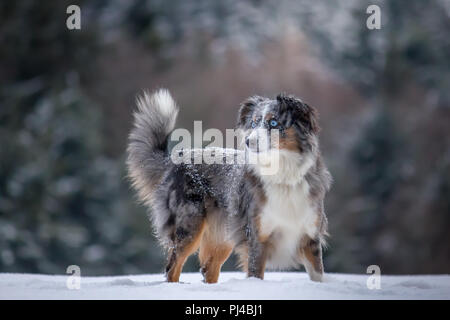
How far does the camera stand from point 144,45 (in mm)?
25516

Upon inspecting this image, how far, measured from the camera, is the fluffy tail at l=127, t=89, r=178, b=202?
6594mm

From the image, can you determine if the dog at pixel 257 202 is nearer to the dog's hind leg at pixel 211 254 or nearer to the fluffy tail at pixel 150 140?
the dog's hind leg at pixel 211 254

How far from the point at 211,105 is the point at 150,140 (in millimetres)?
15887

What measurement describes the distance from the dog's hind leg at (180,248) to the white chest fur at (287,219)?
2.83 ft

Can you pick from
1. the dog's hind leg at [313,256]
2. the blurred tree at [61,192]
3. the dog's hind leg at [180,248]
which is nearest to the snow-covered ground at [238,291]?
the dog's hind leg at [313,256]

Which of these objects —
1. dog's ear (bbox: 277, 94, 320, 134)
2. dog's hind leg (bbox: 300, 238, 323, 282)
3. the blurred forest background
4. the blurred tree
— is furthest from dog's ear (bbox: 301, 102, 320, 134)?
the blurred tree

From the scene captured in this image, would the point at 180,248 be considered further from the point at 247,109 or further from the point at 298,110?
the point at 298,110

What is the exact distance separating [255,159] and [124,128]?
18062mm

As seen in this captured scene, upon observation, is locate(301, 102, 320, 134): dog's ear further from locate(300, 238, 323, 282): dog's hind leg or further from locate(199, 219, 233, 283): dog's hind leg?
locate(199, 219, 233, 283): dog's hind leg

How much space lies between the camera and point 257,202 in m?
5.33

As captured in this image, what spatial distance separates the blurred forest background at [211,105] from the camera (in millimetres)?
16844

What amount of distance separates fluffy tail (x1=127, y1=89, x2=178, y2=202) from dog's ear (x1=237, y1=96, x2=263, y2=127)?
105cm

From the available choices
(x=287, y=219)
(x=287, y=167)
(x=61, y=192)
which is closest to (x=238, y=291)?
(x=287, y=219)

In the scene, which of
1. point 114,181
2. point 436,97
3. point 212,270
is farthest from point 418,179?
point 212,270
